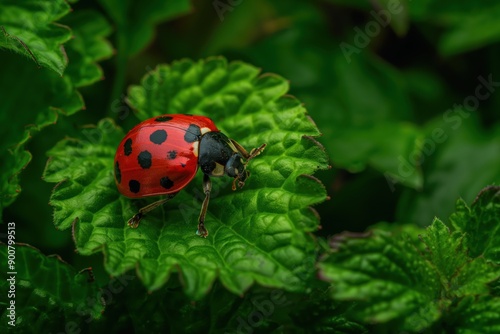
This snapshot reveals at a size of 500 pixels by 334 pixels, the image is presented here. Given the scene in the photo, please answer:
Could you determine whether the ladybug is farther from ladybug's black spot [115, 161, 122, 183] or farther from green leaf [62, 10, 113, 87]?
green leaf [62, 10, 113, 87]

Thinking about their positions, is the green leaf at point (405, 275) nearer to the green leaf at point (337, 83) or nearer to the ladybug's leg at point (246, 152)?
the ladybug's leg at point (246, 152)

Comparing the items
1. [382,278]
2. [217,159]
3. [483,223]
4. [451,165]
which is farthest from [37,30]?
[451,165]

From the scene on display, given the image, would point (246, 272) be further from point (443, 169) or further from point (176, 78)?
point (443, 169)

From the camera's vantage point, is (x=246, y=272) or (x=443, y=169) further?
(x=443, y=169)

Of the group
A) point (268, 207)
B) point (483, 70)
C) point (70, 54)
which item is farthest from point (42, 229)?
point (483, 70)

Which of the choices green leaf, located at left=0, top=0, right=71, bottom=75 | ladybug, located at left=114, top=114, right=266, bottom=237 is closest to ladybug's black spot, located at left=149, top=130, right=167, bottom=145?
A: ladybug, located at left=114, top=114, right=266, bottom=237

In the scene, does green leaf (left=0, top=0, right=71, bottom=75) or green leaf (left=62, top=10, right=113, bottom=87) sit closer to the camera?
green leaf (left=0, top=0, right=71, bottom=75)

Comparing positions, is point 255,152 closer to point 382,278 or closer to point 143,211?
point 143,211
